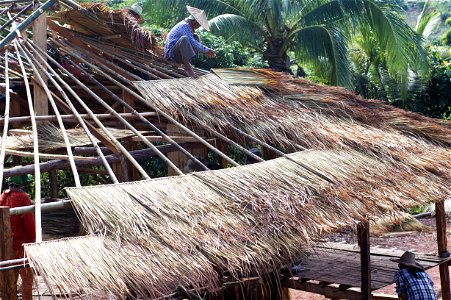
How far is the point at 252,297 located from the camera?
24.8 ft

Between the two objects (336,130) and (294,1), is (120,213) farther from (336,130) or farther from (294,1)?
(294,1)

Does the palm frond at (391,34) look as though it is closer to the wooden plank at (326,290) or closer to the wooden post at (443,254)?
the wooden post at (443,254)

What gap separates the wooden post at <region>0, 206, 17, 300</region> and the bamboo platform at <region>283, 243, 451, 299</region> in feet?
11.5

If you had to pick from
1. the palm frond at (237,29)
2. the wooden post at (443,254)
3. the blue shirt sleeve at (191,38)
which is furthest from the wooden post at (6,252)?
the palm frond at (237,29)

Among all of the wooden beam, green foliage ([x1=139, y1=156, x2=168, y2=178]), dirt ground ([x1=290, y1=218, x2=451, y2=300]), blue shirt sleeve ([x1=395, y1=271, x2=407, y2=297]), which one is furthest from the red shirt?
green foliage ([x1=139, y1=156, x2=168, y2=178])

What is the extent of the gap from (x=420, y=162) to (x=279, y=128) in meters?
1.51

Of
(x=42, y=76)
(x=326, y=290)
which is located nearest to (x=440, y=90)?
(x=326, y=290)

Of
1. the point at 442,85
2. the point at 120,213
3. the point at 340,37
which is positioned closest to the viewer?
the point at 120,213

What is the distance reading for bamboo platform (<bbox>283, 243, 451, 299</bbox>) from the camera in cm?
766

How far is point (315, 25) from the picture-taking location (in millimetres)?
14359

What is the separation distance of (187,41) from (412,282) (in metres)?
3.84

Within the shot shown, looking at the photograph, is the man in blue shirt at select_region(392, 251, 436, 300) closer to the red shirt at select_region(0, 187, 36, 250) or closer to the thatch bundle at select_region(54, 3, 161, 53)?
the red shirt at select_region(0, 187, 36, 250)

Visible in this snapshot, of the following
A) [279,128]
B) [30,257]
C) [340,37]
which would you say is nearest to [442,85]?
[340,37]

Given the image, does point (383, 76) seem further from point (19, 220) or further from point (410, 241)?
point (19, 220)
